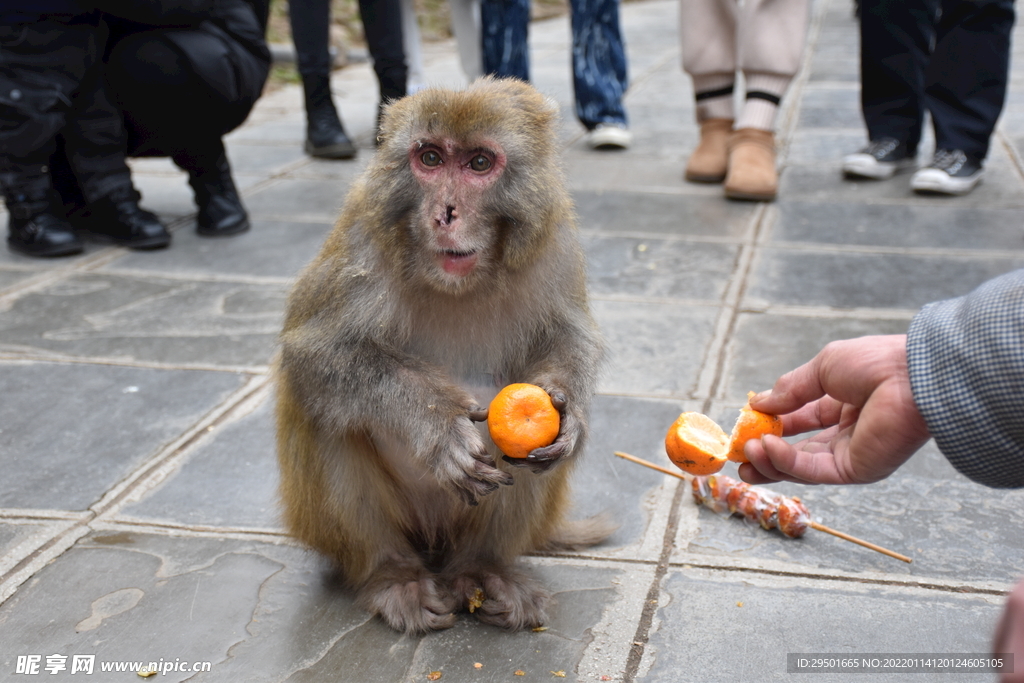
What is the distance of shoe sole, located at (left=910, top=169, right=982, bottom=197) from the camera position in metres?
5.80

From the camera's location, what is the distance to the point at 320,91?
6.92 metres

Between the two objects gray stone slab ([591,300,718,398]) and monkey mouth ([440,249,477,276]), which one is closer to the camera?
monkey mouth ([440,249,477,276])

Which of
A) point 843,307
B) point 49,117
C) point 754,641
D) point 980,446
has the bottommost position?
point 843,307

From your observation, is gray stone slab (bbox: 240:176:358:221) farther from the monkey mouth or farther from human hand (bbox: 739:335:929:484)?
human hand (bbox: 739:335:929:484)

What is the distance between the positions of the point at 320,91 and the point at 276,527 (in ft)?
Result: 15.3

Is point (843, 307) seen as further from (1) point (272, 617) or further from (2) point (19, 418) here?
(2) point (19, 418)

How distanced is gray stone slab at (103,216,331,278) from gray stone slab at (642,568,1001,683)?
2.97 metres

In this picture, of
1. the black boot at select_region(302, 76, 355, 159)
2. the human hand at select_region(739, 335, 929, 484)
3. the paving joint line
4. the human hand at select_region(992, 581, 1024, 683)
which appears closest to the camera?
the human hand at select_region(992, 581, 1024, 683)

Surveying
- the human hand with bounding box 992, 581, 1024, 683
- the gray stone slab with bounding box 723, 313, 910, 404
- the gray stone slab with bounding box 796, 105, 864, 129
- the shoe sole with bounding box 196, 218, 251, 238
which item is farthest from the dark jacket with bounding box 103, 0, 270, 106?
the human hand with bounding box 992, 581, 1024, 683

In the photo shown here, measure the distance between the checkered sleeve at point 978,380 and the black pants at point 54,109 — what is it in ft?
14.8

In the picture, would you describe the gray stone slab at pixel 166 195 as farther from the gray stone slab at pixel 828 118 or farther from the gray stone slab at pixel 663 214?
the gray stone slab at pixel 828 118

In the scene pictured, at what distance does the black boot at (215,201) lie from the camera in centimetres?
559

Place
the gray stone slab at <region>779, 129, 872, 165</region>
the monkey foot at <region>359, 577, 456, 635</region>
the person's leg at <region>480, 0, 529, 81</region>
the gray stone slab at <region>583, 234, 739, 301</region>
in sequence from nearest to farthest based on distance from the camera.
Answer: the monkey foot at <region>359, 577, 456, 635</region> → the gray stone slab at <region>583, 234, 739, 301</region> → the gray stone slab at <region>779, 129, 872, 165</region> → the person's leg at <region>480, 0, 529, 81</region>

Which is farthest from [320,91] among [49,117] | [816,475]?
[816,475]
